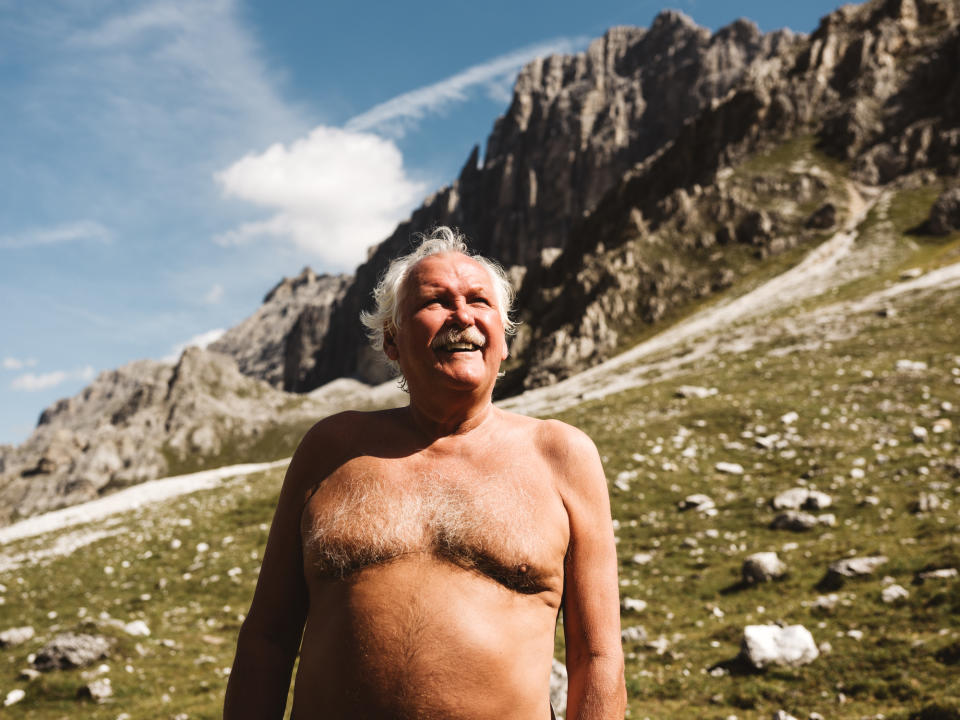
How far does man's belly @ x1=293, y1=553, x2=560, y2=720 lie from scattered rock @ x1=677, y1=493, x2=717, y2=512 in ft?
50.5

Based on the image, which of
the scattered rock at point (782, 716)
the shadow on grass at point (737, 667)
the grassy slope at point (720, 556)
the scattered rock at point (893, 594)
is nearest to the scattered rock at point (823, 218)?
the grassy slope at point (720, 556)

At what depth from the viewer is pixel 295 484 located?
12.1ft

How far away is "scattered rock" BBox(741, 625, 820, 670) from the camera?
360 inches

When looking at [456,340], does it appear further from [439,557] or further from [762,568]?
[762,568]

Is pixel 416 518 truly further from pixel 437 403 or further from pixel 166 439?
pixel 166 439

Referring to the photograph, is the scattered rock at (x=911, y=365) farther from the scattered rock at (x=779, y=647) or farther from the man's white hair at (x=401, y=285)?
the man's white hair at (x=401, y=285)

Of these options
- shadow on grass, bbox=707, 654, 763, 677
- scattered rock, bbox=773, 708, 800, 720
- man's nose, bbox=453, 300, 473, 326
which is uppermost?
man's nose, bbox=453, 300, 473, 326

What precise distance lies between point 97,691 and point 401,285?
36.8 feet

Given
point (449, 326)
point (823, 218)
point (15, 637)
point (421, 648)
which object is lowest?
point (15, 637)

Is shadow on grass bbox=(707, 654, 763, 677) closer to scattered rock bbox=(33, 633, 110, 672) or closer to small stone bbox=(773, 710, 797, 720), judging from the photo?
small stone bbox=(773, 710, 797, 720)

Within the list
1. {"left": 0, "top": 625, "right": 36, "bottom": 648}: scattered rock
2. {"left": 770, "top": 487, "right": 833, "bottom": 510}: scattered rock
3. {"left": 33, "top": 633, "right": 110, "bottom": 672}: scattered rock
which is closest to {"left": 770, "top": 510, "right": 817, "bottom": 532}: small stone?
{"left": 770, "top": 487, "right": 833, "bottom": 510}: scattered rock

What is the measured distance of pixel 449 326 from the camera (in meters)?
3.55

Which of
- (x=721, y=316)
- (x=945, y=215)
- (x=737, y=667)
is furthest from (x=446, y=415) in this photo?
(x=945, y=215)

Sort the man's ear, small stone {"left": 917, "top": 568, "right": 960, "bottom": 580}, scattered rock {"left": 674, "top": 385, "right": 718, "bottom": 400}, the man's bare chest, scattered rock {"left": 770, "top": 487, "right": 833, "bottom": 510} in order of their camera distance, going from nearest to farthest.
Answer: the man's bare chest → the man's ear → small stone {"left": 917, "top": 568, "right": 960, "bottom": 580} → scattered rock {"left": 770, "top": 487, "right": 833, "bottom": 510} → scattered rock {"left": 674, "top": 385, "right": 718, "bottom": 400}
